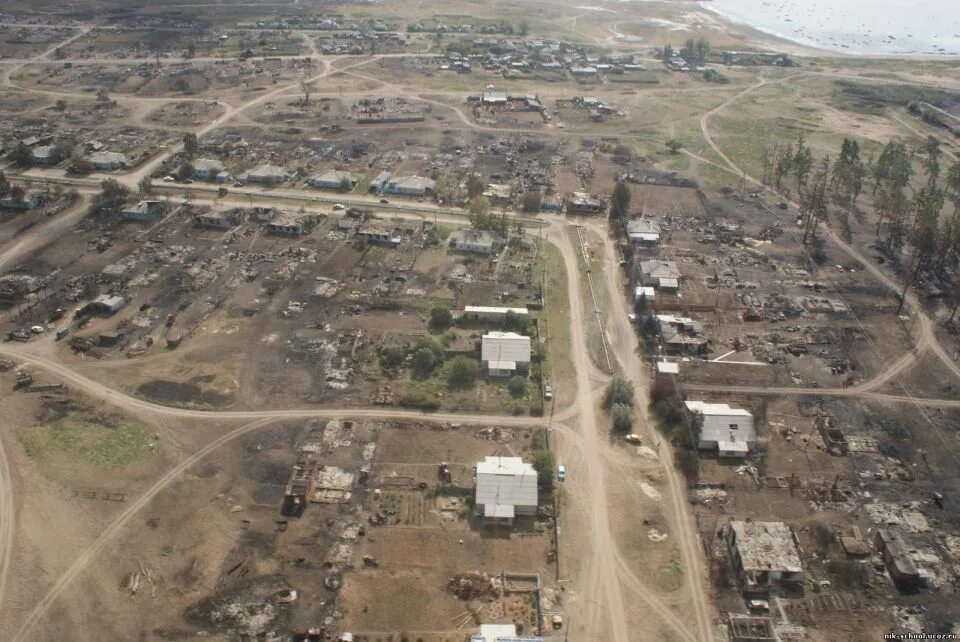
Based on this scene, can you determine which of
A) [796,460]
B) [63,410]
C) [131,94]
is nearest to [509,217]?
[796,460]

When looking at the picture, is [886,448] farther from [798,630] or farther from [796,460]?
[798,630]

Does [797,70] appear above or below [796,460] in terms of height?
above

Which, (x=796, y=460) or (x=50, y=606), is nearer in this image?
(x=50, y=606)

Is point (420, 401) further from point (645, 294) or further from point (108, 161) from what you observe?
→ point (108, 161)

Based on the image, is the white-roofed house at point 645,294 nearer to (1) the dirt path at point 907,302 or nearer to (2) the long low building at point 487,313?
(2) the long low building at point 487,313

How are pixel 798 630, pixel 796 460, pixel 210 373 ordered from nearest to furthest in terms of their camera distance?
pixel 798 630 → pixel 796 460 → pixel 210 373

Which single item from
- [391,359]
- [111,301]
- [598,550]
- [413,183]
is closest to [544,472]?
[598,550]
